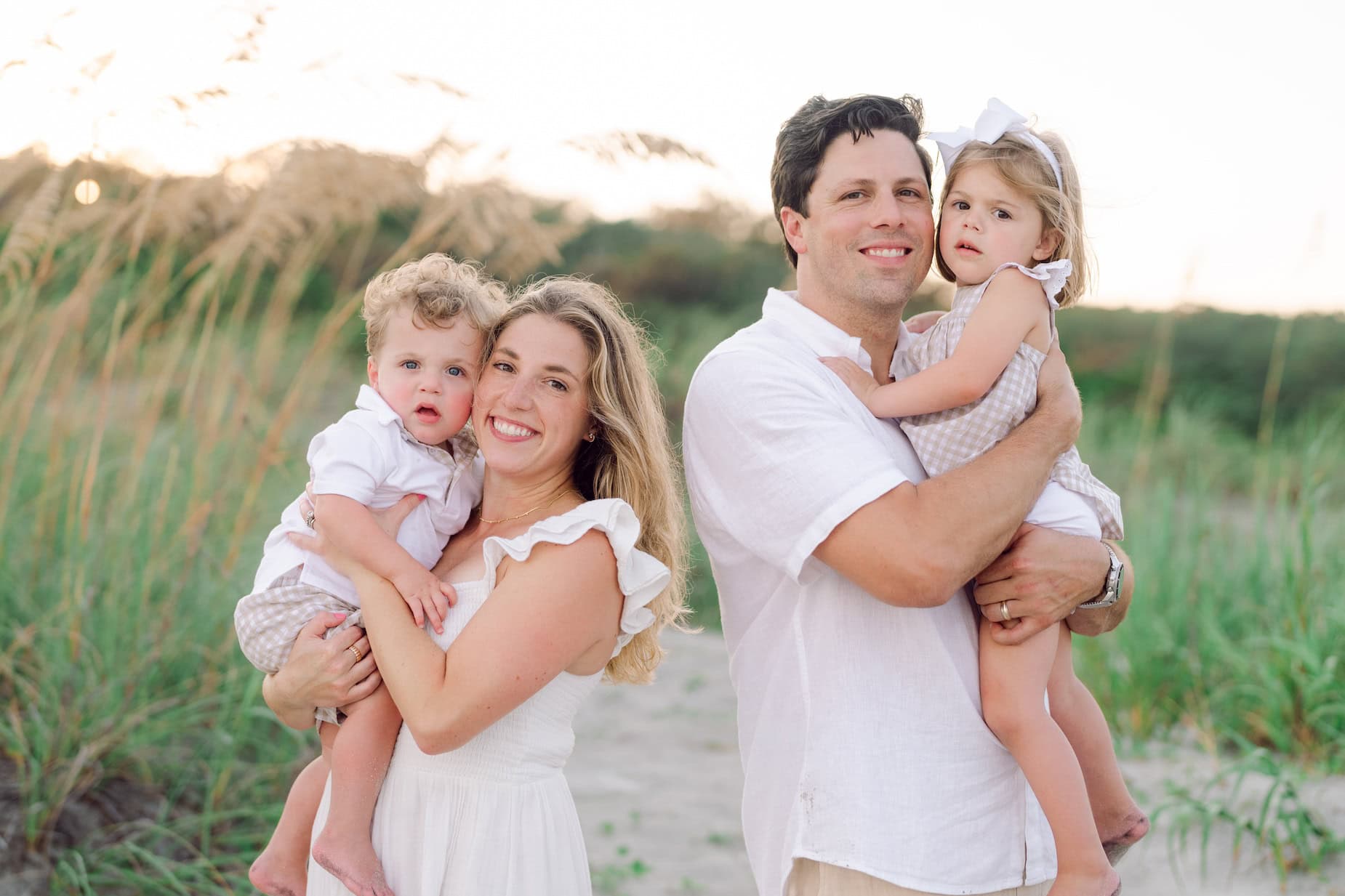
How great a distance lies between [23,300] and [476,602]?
300 cm

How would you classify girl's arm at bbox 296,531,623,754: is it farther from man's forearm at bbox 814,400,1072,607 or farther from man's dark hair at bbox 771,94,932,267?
man's dark hair at bbox 771,94,932,267

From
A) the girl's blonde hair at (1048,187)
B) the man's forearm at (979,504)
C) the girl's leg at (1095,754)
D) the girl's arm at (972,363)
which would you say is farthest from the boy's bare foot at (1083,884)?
the girl's blonde hair at (1048,187)

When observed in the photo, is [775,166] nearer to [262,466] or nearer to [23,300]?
[262,466]

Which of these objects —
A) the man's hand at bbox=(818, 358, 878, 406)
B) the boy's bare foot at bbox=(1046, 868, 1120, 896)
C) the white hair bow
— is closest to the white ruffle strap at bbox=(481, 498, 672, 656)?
the man's hand at bbox=(818, 358, 878, 406)

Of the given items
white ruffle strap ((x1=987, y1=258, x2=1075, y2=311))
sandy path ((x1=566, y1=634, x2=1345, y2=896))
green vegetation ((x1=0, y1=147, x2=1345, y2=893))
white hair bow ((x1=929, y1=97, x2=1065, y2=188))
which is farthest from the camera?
sandy path ((x1=566, y1=634, x2=1345, y2=896))

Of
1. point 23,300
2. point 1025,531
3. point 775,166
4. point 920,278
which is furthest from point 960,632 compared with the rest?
point 23,300

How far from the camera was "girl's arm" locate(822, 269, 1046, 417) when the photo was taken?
234cm

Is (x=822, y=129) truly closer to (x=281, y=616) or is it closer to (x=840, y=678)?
(x=840, y=678)

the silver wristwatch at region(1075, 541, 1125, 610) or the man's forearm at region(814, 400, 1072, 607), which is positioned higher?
the man's forearm at region(814, 400, 1072, 607)

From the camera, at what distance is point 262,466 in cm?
418

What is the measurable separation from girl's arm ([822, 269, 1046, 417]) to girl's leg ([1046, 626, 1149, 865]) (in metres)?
0.58

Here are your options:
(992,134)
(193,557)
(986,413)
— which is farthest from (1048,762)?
(193,557)

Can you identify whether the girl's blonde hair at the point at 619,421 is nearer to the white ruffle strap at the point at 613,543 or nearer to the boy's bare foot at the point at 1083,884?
the white ruffle strap at the point at 613,543

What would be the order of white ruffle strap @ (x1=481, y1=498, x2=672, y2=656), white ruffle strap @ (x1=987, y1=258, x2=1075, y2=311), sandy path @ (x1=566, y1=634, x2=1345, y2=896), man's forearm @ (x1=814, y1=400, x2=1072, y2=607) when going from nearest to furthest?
man's forearm @ (x1=814, y1=400, x2=1072, y2=607) < white ruffle strap @ (x1=481, y1=498, x2=672, y2=656) < white ruffle strap @ (x1=987, y1=258, x2=1075, y2=311) < sandy path @ (x1=566, y1=634, x2=1345, y2=896)
